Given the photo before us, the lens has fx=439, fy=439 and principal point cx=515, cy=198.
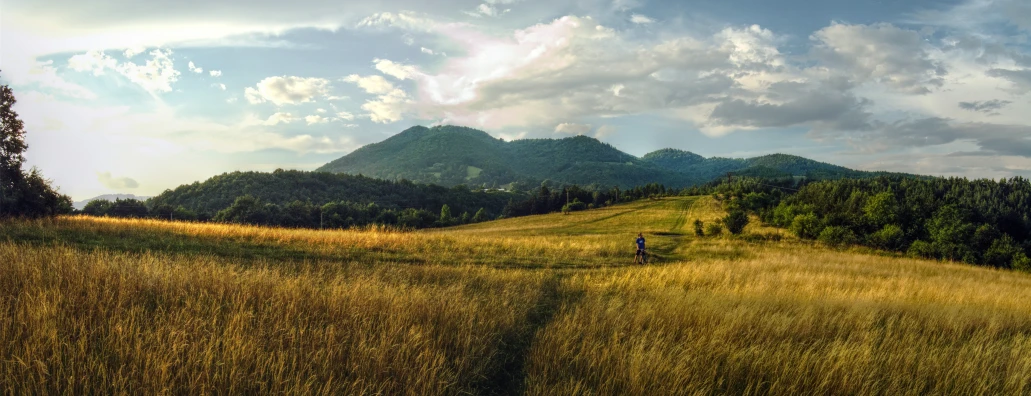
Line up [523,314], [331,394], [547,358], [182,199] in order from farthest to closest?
[182,199]
[523,314]
[547,358]
[331,394]

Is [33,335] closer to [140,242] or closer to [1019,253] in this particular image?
[140,242]

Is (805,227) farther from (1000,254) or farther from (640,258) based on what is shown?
(640,258)

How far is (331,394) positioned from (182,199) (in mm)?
124909

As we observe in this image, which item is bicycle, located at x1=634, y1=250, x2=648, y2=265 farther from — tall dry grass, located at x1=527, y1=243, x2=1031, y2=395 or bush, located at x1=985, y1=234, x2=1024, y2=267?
bush, located at x1=985, y1=234, x2=1024, y2=267

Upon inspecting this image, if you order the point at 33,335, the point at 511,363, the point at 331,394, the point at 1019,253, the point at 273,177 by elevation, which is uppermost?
the point at 273,177

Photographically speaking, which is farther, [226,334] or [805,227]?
[805,227]

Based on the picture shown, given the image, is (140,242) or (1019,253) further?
(1019,253)

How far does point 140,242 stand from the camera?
15.0 metres

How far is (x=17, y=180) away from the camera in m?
21.2

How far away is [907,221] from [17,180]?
9881 cm

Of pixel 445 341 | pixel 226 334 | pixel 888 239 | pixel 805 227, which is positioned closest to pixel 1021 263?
pixel 888 239

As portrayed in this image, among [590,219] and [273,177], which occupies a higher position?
[273,177]

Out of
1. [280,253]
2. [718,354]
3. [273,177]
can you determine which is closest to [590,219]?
[280,253]

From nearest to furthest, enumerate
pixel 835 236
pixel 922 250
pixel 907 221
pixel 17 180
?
pixel 17 180, pixel 835 236, pixel 922 250, pixel 907 221
